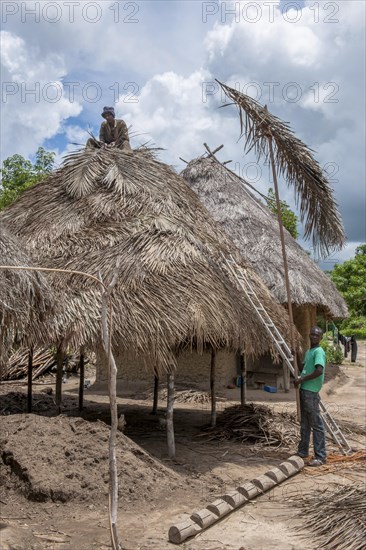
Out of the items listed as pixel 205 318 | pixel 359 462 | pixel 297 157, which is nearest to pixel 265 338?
pixel 205 318

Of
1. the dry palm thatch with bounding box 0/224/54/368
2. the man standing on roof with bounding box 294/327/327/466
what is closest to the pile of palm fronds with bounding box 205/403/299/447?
the man standing on roof with bounding box 294/327/327/466

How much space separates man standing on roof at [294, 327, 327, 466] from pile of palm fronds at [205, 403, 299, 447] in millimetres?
959

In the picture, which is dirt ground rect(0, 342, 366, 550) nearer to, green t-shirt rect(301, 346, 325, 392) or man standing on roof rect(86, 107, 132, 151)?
green t-shirt rect(301, 346, 325, 392)

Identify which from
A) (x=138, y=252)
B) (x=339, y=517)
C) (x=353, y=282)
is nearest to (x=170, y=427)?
(x=138, y=252)

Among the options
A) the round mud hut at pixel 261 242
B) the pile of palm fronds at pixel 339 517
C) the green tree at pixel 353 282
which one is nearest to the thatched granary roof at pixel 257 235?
the round mud hut at pixel 261 242

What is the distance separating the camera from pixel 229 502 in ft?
16.8

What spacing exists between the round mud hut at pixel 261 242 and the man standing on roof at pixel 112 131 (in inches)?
149

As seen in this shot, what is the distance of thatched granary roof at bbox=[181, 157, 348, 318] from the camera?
41.4ft

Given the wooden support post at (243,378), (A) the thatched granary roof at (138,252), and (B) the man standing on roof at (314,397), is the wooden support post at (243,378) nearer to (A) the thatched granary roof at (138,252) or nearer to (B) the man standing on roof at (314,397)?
(A) the thatched granary roof at (138,252)

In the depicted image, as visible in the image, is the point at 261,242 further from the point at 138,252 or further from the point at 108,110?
the point at 138,252

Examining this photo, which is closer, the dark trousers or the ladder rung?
the dark trousers

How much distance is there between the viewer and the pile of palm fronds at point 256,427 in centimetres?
782

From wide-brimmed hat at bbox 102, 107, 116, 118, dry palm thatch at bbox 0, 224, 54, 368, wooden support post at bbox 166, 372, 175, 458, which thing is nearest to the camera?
dry palm thatch at bbox 0, 224, 54, 368

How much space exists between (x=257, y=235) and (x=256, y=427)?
19.3ft
